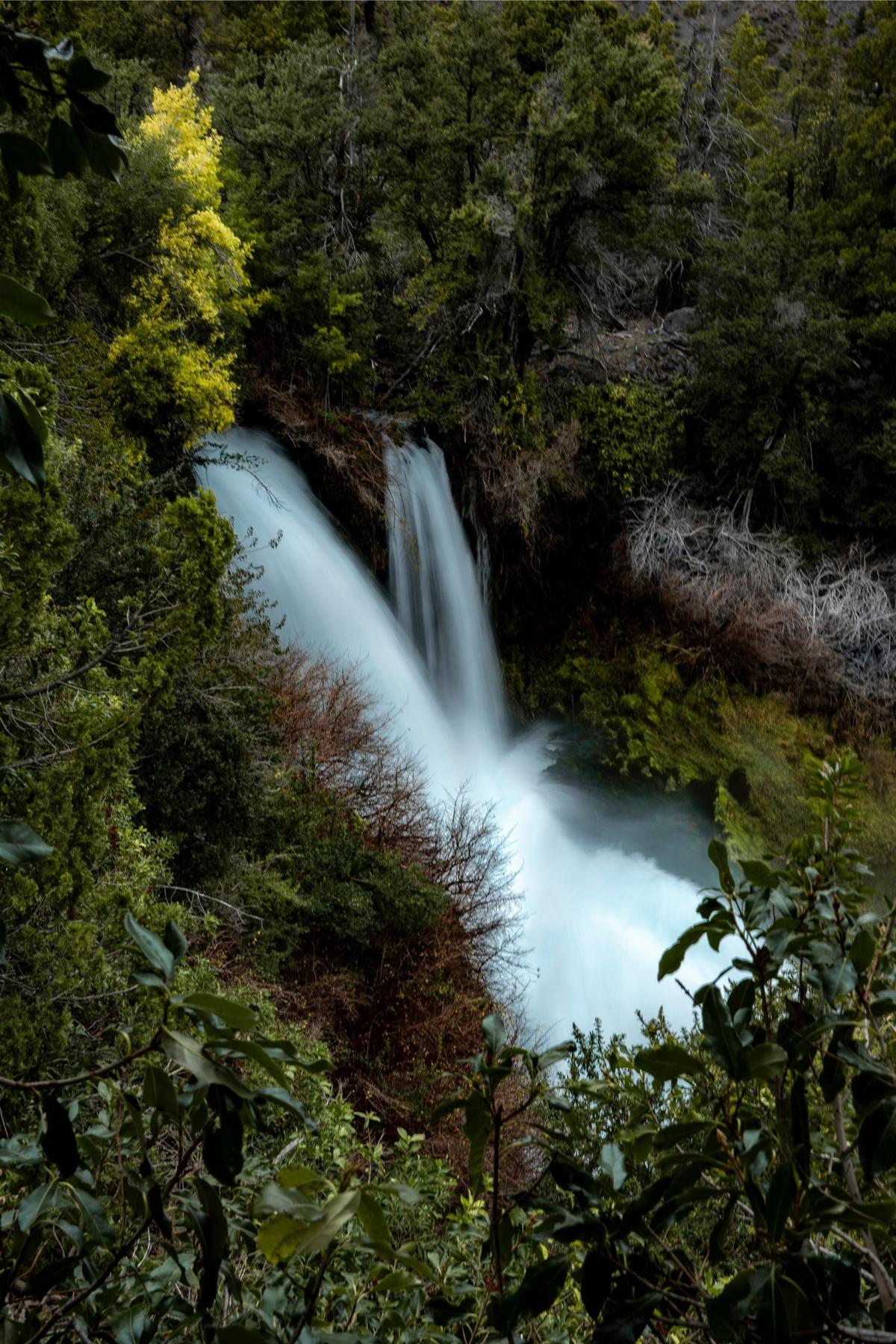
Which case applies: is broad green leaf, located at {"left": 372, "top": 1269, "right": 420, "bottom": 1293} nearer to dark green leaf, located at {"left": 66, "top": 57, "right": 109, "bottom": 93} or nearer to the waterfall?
dark green leaf, located at {"left": 66, "top": 57, "right": 109, "bottom": 93}

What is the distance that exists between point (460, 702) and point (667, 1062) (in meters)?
10.9

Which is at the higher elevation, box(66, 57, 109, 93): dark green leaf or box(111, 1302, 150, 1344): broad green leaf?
box(66, 57, 109, 93): dark green leaf

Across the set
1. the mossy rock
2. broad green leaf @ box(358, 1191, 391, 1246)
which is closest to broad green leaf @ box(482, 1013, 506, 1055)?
broad green leaf @ box(358, 1191, 391, 1246)

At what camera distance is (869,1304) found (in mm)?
1034

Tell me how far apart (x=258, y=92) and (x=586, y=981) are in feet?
37.9

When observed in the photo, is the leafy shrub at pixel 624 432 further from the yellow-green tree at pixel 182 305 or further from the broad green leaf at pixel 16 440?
the broad green leaf at pixel 16 440

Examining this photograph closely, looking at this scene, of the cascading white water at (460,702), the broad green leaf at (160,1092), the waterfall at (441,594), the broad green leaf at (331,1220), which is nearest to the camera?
the broad green leaf at (331,1220)

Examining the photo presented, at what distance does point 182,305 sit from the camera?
29.3 feet

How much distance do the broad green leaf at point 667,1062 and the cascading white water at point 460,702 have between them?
7.22 metres

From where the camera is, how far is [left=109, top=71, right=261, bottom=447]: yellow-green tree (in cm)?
834

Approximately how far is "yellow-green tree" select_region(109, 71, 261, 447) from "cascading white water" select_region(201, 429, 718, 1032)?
109 cm

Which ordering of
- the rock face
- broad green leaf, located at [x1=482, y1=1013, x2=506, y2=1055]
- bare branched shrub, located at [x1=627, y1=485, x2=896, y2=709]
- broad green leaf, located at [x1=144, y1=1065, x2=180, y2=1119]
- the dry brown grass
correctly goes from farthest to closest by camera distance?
the rock face, bare branched shrub, located at [x1=627, y1=485, x2=896, y2=709], the dry brown grass, broad green leaf, located at [x1=482, y1=1013, x2=506, y2=1055], broad green leaf, located at [x1=144, y1=1065, x2=180, y2=1119]

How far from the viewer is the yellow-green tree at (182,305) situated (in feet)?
27.3

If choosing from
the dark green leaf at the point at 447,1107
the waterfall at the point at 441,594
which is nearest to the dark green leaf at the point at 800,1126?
the dark green leaf at the point at 447,1107
